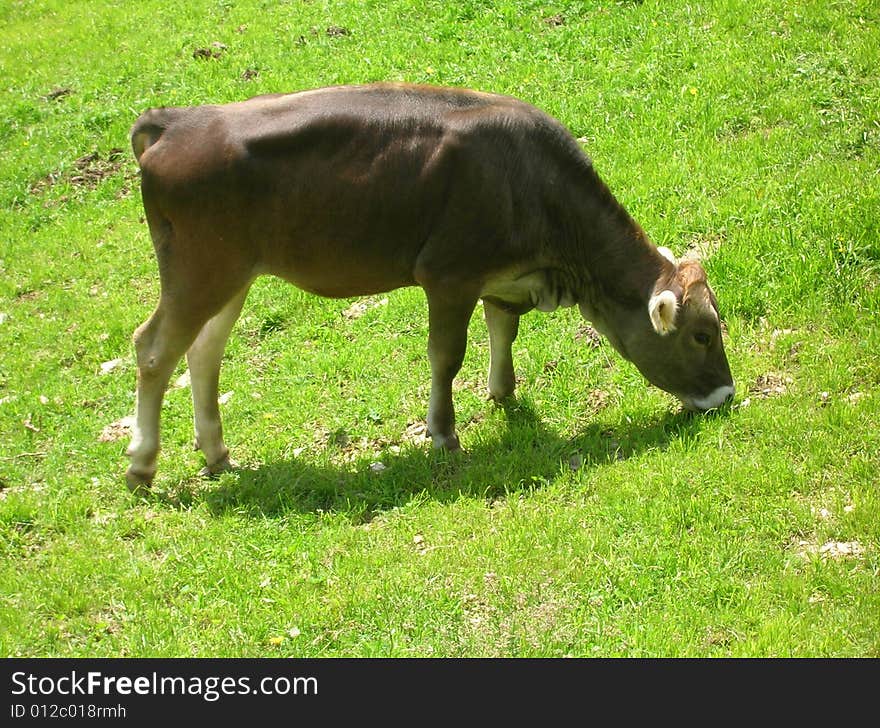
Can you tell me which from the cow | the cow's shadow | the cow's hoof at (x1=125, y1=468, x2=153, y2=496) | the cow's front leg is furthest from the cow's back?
the cow's hoof at (x1=125, y1=468, x2=153, y2=496)

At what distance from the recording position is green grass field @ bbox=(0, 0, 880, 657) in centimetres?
722

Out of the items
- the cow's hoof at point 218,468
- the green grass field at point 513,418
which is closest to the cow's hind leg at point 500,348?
the green grass field at point 513,418

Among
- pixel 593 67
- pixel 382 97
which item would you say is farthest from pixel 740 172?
pixel 382 97

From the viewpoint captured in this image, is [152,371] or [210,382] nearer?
[152,371]

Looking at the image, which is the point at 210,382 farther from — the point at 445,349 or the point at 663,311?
the point at 663,311

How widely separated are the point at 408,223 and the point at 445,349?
1045 mm

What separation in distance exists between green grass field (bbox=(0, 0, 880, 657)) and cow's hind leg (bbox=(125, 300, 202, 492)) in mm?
279

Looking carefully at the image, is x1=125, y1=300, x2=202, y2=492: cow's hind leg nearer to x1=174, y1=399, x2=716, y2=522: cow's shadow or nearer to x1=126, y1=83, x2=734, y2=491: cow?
x1=126, y1=83, x2=734, y2=491: cow

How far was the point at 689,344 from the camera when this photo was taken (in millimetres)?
9188

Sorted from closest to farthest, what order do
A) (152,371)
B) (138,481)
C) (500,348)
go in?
1. (152,371)
2. (138,481)
3. (500,348)

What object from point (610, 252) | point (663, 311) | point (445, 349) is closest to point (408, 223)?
point (445, 349)

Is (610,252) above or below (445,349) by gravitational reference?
above

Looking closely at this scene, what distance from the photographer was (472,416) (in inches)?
400

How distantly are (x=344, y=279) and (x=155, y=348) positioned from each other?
1.61 m
